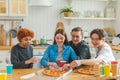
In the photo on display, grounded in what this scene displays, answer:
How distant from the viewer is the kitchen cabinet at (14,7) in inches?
204

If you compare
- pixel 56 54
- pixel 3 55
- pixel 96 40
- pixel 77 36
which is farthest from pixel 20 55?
pixel 3 55

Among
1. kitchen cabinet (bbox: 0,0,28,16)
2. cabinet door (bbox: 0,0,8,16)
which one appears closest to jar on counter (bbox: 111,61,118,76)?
kitchen cabinet (bbox: 0,0,28,16)

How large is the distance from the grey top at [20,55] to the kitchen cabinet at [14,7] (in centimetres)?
176

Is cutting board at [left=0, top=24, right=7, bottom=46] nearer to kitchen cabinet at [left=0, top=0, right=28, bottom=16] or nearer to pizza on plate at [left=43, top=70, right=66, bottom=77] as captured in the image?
kitchen cabinet at [left=0, top=0, right=28, bottom=16]

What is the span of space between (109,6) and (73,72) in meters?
3.30

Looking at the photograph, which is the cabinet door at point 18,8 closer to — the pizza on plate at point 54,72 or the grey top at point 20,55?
the grey top at point 20,55

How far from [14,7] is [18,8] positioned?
8cm

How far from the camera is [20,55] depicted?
3514 millimetres

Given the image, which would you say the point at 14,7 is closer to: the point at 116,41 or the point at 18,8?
the point at 18,8

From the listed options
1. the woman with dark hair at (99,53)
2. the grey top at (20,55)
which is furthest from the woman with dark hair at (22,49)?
the woman with dark hair at (99,53)

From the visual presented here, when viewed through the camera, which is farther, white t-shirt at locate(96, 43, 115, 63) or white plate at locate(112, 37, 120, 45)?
white plate at locate(112, 37, 120, 45)

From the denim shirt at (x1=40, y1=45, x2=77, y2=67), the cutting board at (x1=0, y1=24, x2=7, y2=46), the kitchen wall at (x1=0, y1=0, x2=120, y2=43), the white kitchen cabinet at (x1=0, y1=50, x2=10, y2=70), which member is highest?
the kitchen wall at (x1=0, y1=0, x2=120, y2=43)

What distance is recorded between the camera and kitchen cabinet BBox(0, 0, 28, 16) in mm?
5184

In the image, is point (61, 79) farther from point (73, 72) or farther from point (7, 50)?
point (7, 50)
